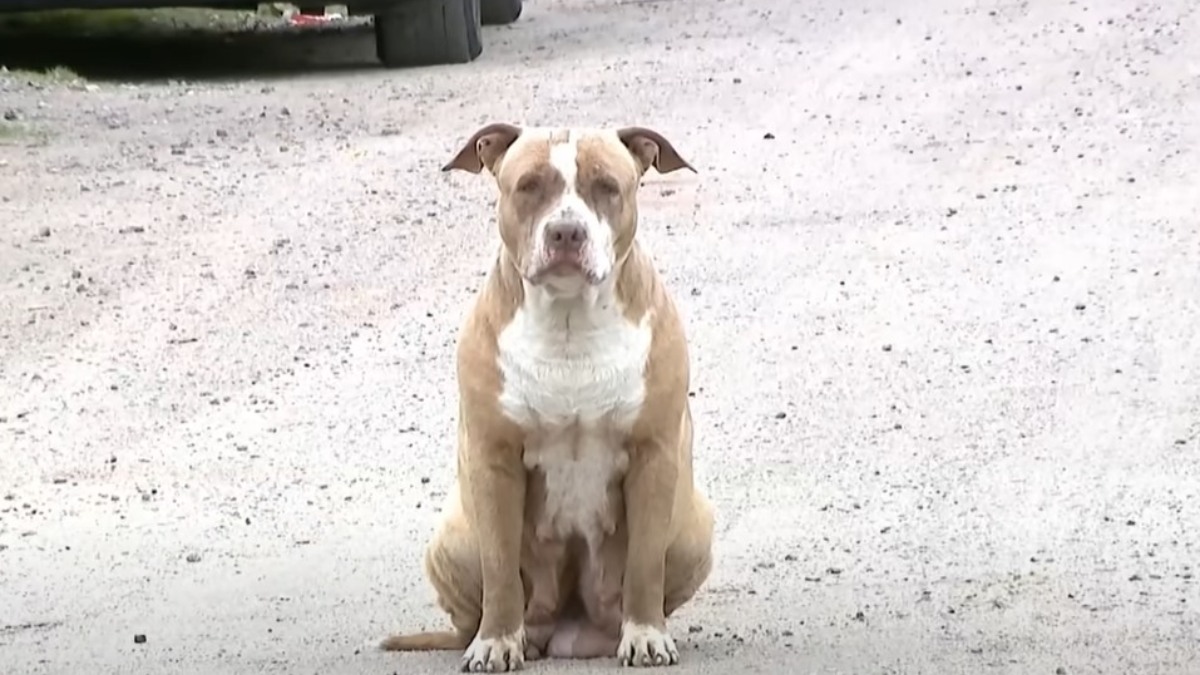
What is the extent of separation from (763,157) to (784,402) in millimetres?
3854

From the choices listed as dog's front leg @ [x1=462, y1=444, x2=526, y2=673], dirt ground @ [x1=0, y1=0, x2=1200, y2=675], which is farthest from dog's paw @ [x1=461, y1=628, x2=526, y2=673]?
dirt ground @ [x1=0, y1=0, x2=1200, y2=675]

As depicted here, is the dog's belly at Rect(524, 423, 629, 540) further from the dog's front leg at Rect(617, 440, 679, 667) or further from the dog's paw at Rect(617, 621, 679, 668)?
the dog's paw at Rect(617, 621, 679, 668)

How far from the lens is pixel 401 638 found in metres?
5.21

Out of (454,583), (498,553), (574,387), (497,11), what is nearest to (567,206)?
(574,387)

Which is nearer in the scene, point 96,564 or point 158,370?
point 96,564

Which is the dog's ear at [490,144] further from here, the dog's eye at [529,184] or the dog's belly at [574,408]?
the dog's belly at [574,408]

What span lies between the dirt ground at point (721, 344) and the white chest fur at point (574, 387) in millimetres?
492

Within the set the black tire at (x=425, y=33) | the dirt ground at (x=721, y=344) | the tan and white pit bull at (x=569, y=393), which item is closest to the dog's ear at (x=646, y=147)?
the tan and white pit bull at (x=569, y=393)

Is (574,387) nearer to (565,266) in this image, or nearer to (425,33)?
(565,266)

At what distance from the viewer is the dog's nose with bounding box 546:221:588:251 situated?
179 inches

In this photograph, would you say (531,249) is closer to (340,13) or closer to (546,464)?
(546,464)

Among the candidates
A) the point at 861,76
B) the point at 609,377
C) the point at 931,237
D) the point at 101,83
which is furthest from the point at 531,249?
the point at 101,83

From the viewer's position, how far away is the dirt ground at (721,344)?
552 centimetres

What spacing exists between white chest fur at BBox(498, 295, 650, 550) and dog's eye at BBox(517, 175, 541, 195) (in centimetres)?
26
